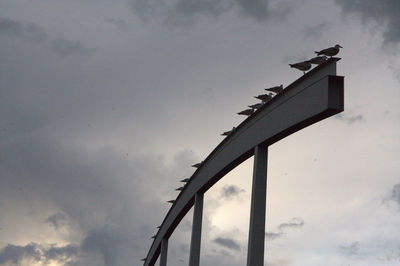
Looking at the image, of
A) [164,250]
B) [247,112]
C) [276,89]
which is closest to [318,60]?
[276,89]

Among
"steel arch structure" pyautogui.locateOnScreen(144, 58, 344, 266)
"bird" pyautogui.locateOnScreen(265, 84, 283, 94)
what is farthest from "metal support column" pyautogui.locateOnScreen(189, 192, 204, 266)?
"bird" pyautogui.locateOnScreen(265, 84, 283, 94)

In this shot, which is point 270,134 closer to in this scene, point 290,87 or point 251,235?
point 290,87

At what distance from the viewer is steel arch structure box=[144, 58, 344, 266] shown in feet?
43.4

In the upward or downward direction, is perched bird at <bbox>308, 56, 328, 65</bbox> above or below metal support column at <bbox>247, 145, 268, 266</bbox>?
above

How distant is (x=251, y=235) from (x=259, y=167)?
189 centimetres

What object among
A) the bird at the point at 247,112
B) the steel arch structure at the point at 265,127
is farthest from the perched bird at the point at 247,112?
the steel arch structure at the point at 265,127

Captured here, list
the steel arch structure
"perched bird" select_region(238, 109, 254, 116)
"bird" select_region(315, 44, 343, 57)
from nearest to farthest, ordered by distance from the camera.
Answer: "bird" select_region(315, 44, 343, 57)
the steel arch structure
"perched bird" select_region(238, 109, 254, 116)

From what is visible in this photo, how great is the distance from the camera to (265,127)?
1625 centimetres

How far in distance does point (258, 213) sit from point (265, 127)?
2409 millimetres

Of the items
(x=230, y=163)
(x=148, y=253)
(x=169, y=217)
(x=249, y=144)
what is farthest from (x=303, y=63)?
(x=148, y=253)

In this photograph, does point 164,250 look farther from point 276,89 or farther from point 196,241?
point 276,89

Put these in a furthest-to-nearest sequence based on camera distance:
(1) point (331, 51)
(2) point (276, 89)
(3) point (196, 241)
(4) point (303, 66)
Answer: (3) point (196, 241) < (2) point (276, 89) < (4) point (303, 66) < (1) point (331, 51)

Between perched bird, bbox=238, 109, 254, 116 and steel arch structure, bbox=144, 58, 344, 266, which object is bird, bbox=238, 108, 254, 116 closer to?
perched bird, bbox=238, 109, 254, 116

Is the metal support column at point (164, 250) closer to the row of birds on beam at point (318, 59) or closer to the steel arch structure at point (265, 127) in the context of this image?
the steel arch structure at point (265, 127)
